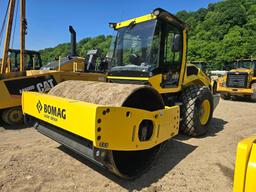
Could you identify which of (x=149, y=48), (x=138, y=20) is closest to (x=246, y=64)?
(x=138, y=20)

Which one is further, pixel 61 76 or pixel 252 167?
pixel 61 76

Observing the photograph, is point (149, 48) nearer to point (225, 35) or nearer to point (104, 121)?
point (104, 121)

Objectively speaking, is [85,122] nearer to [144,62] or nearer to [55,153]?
[55,153]

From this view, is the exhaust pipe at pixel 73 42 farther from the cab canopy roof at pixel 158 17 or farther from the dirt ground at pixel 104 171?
the dirt ground at pixel 104 171

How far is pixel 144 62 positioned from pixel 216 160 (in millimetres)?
2134

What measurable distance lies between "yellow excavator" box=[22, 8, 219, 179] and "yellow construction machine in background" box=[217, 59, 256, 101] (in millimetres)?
6802

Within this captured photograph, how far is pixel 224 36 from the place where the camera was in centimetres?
4291

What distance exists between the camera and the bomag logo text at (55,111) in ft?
10.3

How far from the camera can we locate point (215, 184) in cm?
337

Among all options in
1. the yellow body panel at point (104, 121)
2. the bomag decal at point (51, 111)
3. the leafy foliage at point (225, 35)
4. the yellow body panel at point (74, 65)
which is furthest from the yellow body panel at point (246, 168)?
the leafy foliage at point (225, 35)

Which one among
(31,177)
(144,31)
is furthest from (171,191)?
(144,31)

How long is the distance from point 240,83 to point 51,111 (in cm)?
1123

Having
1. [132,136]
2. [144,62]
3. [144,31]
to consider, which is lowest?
[132,136]

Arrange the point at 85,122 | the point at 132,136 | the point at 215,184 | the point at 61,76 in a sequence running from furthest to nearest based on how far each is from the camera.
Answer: the point at 61,76 < the point at 215,184 < the point at 132,136 < the point at 85,122
